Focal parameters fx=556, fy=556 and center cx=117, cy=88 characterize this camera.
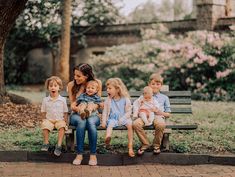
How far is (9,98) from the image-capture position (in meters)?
11.8

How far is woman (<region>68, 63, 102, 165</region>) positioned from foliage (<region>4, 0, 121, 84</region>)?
50.4 feet

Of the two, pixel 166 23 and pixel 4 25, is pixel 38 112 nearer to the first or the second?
pixel 4 25

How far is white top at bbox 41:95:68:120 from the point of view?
306 inches

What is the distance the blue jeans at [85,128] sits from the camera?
292 inches

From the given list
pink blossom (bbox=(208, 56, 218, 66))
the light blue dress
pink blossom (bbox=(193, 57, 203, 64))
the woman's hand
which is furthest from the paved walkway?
pink blossom (bbox=(193, 57, 203, 64))

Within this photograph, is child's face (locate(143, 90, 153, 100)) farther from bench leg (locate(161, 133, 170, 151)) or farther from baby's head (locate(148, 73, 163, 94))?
bench leg (locate(161, 133, 170, 151))

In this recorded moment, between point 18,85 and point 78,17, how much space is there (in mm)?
4064

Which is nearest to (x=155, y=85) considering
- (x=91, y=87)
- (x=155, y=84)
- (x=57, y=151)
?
(x=155, y=84)

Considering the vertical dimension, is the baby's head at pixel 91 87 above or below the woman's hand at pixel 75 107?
above

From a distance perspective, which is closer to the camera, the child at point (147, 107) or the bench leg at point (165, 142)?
the child at point (147, 107)

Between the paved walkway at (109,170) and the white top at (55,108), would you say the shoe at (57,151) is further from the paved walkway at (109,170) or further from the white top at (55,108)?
the white top at (55,108)

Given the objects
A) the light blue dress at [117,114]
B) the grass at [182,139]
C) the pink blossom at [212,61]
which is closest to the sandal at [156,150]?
the grass at [182,139]

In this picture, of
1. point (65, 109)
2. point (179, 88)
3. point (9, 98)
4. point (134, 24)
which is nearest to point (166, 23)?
point (134, 24)

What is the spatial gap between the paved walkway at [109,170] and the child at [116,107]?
554 mm
